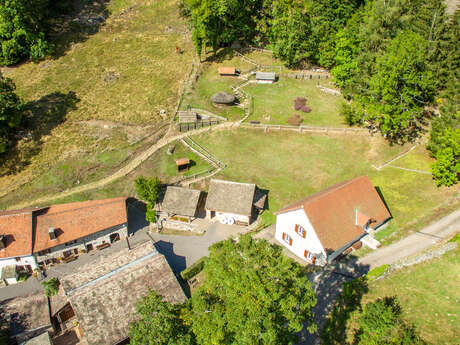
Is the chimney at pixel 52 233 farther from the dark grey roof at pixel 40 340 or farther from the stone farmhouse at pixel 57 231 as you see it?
the dark grey roof at pixel 40 340

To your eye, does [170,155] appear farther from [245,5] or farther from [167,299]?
[245,5]

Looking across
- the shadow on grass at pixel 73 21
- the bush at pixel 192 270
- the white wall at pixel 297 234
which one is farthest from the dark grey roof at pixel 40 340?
the shadow on grass at pixel 73 21

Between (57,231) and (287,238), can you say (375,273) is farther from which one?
(57,231)

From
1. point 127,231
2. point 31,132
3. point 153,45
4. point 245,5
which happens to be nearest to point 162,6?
point 153,45

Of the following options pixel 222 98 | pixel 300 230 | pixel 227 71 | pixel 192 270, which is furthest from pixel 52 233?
pixel 227 71

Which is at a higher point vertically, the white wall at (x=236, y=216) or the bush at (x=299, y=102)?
the bush at (x=299, y=102)

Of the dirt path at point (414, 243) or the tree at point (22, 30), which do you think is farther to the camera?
the tree at point (22, 30)

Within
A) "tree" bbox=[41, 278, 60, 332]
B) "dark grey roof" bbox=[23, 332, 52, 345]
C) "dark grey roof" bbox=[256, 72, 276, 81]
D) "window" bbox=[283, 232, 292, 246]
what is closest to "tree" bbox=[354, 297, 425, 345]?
"window" bbox=[283, 232, 292, 246]
